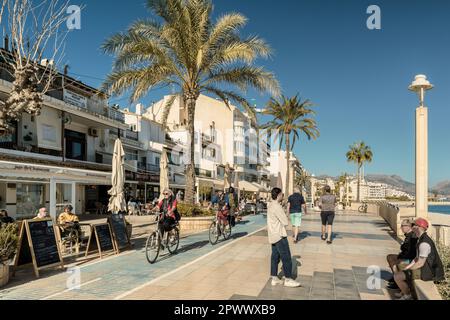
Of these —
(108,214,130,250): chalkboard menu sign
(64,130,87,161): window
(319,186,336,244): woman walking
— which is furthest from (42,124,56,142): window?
(319,186,336,244): woman walking

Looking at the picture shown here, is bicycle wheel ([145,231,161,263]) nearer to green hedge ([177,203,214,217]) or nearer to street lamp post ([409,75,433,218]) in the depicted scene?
green hedge ([177,203,214,217])

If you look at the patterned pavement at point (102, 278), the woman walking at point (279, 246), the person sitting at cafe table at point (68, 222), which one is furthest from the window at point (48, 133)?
the woman walking at point (279, 246)

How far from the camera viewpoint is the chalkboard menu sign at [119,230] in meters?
8.94

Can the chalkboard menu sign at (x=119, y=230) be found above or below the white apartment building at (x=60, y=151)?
below

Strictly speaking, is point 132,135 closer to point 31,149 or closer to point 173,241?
point 31,149

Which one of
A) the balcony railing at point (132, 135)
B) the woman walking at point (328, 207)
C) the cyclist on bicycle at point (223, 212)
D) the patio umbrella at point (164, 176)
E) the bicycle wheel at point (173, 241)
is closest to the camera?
the bicycle wheel at point (173, 241)

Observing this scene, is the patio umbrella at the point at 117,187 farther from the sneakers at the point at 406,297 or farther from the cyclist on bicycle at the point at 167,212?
the sneakers at the point at 406,297

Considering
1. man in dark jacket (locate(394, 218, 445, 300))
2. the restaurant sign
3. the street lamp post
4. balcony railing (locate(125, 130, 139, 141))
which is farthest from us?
balcony railing (locate(125, 130, 139, 141))

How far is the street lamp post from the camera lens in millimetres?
9359

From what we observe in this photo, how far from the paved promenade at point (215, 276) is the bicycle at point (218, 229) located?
21.9 inches

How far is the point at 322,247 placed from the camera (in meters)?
10.0

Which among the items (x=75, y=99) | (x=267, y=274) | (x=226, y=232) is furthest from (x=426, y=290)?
(x=75, y=99)

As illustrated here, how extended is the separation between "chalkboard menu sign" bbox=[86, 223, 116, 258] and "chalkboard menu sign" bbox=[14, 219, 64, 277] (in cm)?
132
